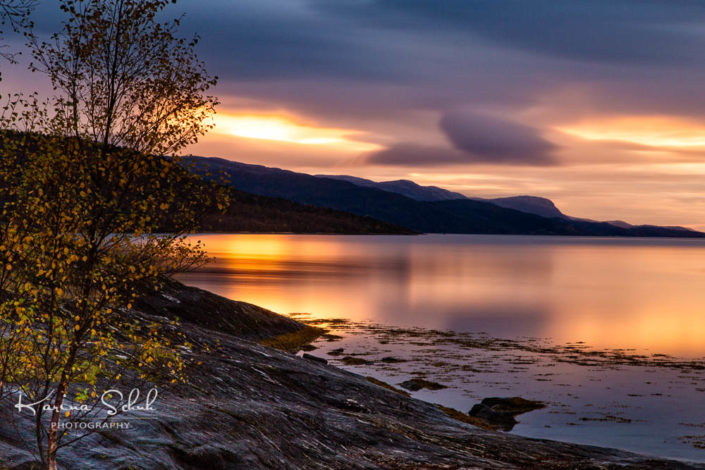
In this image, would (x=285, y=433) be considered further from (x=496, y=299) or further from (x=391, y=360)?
(x=496, y=299)

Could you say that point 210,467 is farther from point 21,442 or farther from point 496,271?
point 496,271

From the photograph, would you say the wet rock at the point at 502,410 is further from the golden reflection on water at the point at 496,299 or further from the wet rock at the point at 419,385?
the golden reflection on water at the point at 496,299

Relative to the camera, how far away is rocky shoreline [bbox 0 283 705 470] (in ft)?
49.2

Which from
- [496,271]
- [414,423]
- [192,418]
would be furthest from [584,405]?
[496,271]

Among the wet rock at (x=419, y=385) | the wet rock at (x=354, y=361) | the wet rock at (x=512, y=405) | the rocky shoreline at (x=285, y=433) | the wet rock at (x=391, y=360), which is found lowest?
the wet rock at (x=354, y=361)

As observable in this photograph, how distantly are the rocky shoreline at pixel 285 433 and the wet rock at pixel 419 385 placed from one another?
6777 mm

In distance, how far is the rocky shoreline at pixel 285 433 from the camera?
14992mm

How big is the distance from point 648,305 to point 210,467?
308 feet

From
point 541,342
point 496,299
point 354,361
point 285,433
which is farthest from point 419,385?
point 496,299

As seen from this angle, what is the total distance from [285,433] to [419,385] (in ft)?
68.4

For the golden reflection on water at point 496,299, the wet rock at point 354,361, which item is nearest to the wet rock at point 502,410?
the wet rock at point 354,361

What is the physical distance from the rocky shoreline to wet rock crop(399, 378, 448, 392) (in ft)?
22.2

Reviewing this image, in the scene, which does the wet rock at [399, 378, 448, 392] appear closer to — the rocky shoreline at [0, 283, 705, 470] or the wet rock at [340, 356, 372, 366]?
the wet rock at [340, 356, 372, 366]

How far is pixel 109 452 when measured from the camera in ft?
47.4
